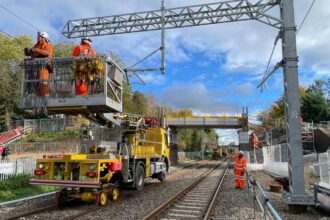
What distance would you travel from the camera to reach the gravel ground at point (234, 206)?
9945mm

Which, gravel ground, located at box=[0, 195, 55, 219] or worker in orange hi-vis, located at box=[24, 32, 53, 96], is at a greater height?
worker in orange hi-vis, located at box=[24, 32, 53, 96]

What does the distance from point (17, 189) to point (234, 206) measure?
326 inches

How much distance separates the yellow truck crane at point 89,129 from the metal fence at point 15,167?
15.2 ft

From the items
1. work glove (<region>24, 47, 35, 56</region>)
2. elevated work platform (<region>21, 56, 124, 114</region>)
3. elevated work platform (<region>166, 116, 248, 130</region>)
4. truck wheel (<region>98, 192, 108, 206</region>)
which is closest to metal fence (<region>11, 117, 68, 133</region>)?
elevated work platform (<region>166, 116, 248, 130</region>)

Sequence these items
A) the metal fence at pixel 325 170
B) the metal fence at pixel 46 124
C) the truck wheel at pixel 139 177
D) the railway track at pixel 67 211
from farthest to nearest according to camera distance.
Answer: the metal fence at pixel 46 124, the truck wheel at pixel 139 177, the metal fence at pixel 325 170, the railway track at pixel 67 211

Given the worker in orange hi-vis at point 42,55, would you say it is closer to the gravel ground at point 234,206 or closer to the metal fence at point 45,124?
the gravel ground at point 234,206

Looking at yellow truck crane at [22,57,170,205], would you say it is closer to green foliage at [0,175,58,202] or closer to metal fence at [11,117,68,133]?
green foliage at [0,175,58,202]

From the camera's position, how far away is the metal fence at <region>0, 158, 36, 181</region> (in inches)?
599

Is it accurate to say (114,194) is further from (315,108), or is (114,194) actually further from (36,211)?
(315,108)

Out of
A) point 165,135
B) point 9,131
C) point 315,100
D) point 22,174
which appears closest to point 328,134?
point 315,100

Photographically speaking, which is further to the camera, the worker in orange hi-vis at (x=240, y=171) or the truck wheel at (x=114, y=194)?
the worker in orange hi-vis at (x=240, y=171)


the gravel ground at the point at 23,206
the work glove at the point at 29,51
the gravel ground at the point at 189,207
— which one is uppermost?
the work glove at the point at 29,51

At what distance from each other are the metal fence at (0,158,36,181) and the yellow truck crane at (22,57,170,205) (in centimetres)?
464

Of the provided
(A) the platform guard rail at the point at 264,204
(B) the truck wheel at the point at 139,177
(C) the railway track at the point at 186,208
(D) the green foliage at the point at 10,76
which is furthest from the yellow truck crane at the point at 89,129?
(D) the green foliage at the point at 10,76
